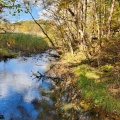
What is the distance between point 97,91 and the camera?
10.7 m

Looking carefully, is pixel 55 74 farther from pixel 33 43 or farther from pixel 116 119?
pixel 33 43

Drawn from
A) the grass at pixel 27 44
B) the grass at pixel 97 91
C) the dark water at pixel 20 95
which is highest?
the grass at pixel 97 91

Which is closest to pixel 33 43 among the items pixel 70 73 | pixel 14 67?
pixel 14 67

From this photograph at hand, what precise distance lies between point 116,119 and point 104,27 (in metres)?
11.4

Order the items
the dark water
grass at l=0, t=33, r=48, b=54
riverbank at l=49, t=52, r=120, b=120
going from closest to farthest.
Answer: riverbank at l=49, t=52, r=120, b=120 → the dark water → grass at l=0, t=33, r=48, b=54

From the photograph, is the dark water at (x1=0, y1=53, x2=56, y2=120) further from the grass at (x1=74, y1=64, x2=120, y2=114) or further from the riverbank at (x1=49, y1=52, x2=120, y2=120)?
the grass at (x1=74, y1=64, x2=120, y2=114)

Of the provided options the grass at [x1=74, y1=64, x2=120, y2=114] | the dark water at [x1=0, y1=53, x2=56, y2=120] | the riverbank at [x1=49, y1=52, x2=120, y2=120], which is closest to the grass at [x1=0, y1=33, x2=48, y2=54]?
the dark water at [x1=0, y1=53, x2=56, y2=120]

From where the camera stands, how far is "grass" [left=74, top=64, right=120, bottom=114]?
9508 millimetres

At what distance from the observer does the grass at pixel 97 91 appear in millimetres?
9508

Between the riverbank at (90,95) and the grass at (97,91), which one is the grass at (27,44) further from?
the grass at (97,91)

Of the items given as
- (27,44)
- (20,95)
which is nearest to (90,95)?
(20,95)

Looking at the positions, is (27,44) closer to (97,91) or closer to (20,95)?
(20,95)

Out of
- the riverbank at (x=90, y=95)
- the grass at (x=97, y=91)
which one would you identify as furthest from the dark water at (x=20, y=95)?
the grass at (x=97, y=91)

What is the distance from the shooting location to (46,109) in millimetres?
10242
